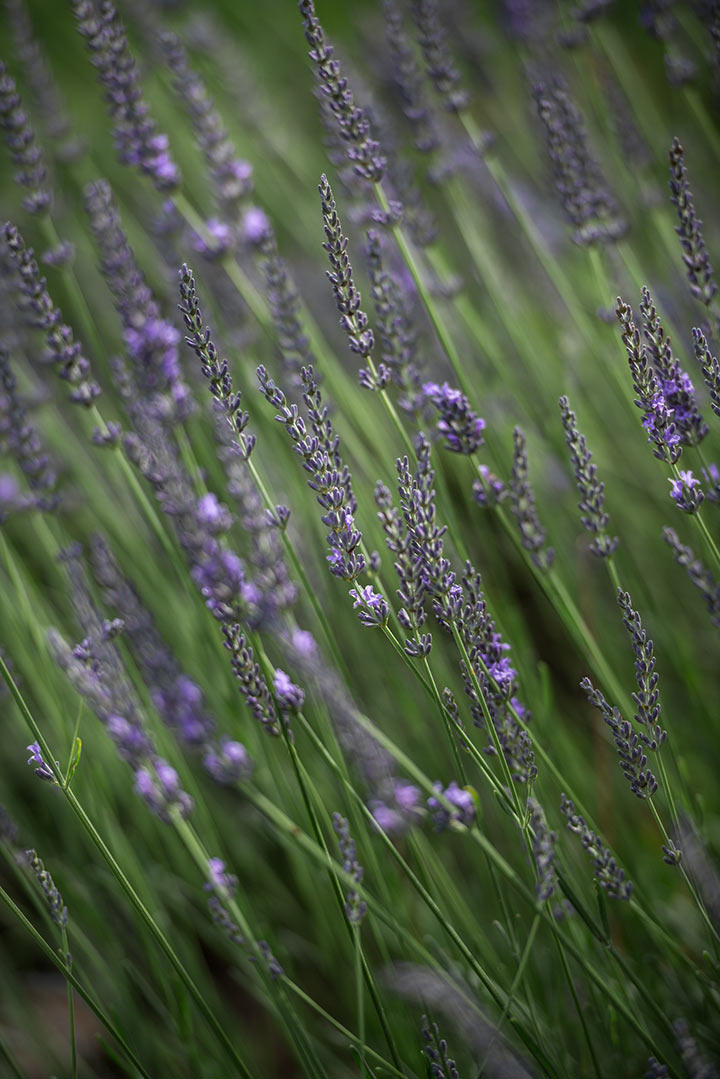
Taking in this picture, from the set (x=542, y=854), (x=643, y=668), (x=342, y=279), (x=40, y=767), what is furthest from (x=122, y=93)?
(x=542, y=854)

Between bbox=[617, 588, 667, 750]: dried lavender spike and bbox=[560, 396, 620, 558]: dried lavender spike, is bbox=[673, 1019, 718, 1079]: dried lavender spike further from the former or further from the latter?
bbox=[560, 396, 620, 558]: dried lavender spike

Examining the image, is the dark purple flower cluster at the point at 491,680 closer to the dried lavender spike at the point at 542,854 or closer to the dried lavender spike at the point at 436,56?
the dried lavender spike at the point at 542,854

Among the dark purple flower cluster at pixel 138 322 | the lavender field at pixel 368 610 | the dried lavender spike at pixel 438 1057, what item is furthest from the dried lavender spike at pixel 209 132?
the dried lavender spike at pixel 438 1057

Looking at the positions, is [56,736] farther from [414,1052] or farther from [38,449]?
[414,1052]

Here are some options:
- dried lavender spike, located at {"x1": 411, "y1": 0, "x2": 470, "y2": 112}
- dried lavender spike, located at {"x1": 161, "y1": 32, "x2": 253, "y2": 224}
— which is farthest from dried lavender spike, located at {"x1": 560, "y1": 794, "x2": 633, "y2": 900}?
dried lavender spike, located at {"x1": 161, "y1": 32, "x2": 253, "y2": 224}

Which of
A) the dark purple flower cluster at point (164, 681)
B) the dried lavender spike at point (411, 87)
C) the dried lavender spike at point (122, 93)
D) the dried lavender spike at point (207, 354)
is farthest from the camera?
the dried lavender spike at point (411, 87)

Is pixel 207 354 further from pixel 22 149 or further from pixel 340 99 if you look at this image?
pixel 22 149
